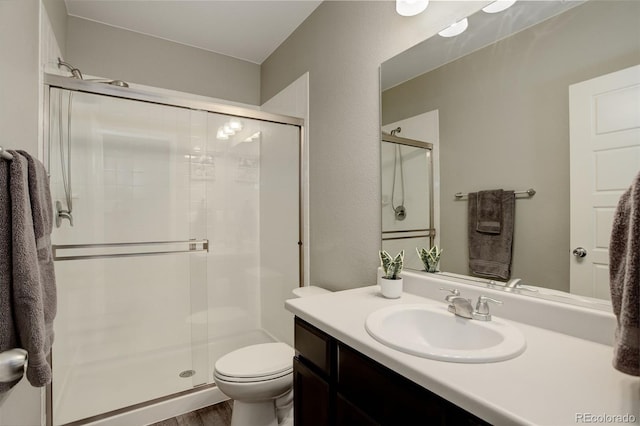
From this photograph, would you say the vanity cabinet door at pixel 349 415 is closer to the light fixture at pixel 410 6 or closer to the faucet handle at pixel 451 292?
the faucet handle at pixel 451 292

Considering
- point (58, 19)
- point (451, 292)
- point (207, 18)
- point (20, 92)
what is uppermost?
point (207, 18)

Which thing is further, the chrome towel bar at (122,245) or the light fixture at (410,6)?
the chrome towel bar at (122,245)

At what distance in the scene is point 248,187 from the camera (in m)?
2.68

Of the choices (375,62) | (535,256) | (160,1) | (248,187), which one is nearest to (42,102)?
(160,1)

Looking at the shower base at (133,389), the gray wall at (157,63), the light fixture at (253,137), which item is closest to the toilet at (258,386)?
the shower base at (133,389)

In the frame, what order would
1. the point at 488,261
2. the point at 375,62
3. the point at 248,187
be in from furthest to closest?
1. the point at 248,187
2. the point at 375,62
3. the point at 488,261

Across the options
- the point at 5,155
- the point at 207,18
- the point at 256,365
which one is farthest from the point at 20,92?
the point at 256,365

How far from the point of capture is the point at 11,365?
0.60 metres

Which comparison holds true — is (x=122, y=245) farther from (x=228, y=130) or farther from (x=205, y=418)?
(x=205, y=418)

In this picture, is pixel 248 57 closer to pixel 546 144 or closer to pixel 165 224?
pixel 165 224

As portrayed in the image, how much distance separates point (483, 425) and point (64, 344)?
240 centimetres

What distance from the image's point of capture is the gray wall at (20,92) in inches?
39.0

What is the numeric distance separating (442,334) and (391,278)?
33 cm

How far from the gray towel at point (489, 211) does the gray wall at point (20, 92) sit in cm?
162
